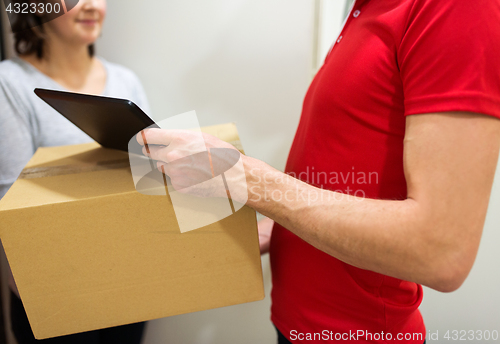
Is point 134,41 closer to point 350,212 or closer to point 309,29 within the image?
point 309,29

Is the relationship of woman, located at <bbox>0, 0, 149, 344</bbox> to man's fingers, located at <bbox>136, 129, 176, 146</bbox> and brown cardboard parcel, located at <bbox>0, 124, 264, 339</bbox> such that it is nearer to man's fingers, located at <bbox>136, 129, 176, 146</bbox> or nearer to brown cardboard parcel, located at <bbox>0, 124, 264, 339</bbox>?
brown cardboard parcel, located at <bbox>0, 124, 264, 339</bbox>

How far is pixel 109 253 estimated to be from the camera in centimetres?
49

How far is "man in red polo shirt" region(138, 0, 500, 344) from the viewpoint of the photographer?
1.08 ft

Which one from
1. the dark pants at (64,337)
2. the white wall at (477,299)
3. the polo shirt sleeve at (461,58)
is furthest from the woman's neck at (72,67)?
the white wall at (477,299)

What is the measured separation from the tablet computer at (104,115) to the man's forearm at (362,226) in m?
0.18

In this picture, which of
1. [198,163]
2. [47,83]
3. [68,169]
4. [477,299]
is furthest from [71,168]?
[477,299]

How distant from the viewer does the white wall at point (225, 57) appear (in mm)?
949

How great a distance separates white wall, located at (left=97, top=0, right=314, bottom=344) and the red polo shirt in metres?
0.47

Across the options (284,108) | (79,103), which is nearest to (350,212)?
(79,103)

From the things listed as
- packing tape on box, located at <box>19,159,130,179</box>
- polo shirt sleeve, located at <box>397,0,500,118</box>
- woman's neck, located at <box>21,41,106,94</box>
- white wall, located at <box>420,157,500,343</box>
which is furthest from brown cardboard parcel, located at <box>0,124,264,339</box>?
white wall, located at <box>420,157,500,343</box>

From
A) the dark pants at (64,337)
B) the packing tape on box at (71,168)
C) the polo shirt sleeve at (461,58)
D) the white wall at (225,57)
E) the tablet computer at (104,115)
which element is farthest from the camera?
the white wall at (225,57)

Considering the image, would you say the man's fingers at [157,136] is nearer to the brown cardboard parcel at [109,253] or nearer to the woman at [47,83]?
the brown cardboard parcel at [109,253]

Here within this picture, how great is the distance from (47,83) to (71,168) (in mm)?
438

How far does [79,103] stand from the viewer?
1.61ft
